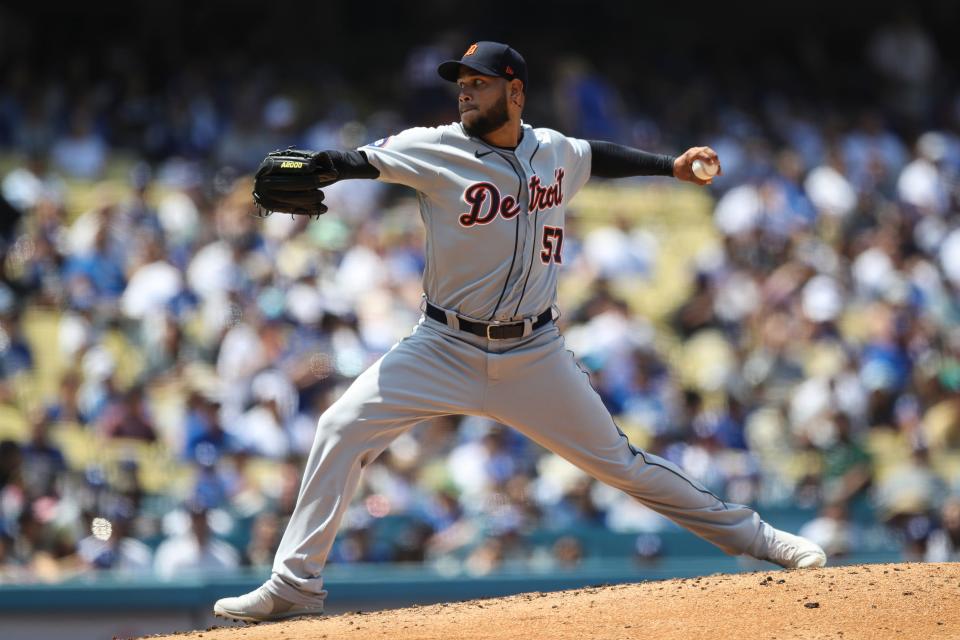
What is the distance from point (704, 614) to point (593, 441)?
64 centimetres

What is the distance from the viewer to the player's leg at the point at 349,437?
4.38 meters

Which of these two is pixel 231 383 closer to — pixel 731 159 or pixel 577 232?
pixel 577 232

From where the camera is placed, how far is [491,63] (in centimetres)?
444

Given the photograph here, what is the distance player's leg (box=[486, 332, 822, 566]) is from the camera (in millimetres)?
4492

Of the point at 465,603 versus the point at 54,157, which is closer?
the point at 465,603

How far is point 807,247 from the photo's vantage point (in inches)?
444

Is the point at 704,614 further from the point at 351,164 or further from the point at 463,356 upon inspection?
the point at 351,164

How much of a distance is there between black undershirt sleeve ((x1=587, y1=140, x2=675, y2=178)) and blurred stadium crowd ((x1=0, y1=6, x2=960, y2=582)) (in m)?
3.53

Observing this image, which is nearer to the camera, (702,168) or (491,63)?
(491,63)

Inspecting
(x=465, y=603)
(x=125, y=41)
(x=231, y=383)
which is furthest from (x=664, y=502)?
(x=125, y=41)

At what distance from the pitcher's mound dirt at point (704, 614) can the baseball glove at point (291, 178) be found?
131 cm

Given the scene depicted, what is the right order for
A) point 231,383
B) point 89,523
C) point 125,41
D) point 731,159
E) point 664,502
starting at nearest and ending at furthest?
point 664,502 → point 89,523 → point 231,383 → point 731,159 → point 125,41

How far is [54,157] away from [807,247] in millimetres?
6205

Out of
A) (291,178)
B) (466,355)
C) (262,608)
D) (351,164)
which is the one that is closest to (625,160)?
(466,355)
